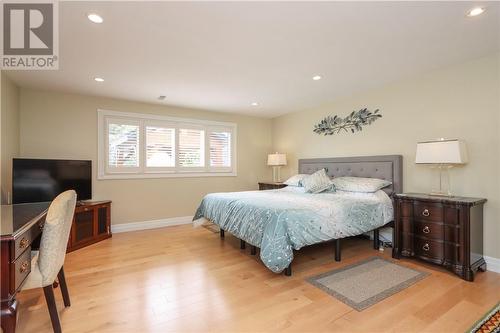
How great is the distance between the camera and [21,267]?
139cm

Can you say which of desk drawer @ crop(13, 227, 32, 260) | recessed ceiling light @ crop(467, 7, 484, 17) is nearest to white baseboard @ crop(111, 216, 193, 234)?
desk drawer @ crop(13, 227, 32, 260)

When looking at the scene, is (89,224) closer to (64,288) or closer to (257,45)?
(64,288)

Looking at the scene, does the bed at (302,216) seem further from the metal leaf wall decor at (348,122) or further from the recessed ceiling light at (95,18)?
the recessed ceiling light at (95,18)

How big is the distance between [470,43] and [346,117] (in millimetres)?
1943

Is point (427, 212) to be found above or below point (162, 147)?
below

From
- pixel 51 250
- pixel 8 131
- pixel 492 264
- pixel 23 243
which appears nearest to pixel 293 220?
pixel 51 250

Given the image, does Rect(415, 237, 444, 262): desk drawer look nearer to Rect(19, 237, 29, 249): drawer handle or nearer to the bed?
the bed

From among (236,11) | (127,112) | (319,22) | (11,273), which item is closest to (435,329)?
(319,22)

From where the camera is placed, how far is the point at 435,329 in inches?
68.1

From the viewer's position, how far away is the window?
4371 millimetres

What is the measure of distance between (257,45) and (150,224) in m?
3.74

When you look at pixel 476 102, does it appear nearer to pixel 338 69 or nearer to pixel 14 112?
pixel 338 69

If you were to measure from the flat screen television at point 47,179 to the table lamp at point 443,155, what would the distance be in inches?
184

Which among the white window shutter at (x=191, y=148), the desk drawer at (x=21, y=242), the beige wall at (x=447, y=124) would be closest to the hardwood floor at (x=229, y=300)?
the desk drawer at (x=21, y=242)
